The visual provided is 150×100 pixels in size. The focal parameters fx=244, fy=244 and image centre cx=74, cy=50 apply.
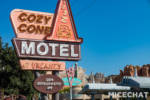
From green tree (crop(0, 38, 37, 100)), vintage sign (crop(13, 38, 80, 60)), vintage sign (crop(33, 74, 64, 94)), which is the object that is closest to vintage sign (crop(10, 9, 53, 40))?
vintage sign (crop(13, 38, 80, 60))

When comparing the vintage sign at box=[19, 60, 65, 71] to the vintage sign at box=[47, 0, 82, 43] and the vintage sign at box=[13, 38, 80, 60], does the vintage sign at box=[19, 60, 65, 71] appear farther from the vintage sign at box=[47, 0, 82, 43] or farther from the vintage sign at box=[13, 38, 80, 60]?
the vintage sign at box=[47, 0, 82, 43]

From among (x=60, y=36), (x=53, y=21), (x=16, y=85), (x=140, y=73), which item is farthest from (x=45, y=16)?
(x=140, y=73)

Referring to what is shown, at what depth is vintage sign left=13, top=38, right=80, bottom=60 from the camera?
13781mm

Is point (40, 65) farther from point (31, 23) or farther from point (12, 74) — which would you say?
point (12, 74)

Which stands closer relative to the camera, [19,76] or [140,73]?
[19,76]

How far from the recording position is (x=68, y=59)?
593 inches

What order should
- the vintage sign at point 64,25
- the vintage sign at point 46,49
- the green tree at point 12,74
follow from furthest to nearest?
the green tree at point 12,74 → the vintage sign at point 64,25 → the vintage sign at point 46,49

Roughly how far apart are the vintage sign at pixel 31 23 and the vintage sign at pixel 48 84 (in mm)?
2537

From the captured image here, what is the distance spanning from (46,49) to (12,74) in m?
20.4

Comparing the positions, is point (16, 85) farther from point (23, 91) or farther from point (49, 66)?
point (49, 66)

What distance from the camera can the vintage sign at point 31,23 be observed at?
14188 millimetres

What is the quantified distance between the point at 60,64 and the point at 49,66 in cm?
77

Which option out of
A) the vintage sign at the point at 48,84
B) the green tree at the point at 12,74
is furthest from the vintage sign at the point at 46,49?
the green tree at the point at 12,74

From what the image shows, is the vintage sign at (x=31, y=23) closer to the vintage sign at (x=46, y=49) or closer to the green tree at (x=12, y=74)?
the vintage sign at (x=46, y=49)
